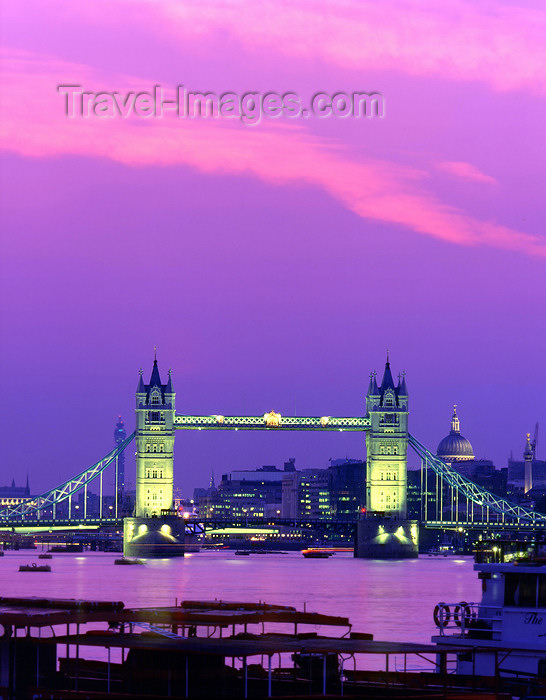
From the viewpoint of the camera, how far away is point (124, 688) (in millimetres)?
29016

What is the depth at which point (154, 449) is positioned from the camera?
171 metres

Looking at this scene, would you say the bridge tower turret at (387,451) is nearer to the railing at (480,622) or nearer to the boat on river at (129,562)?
the boat on river at (129,562)

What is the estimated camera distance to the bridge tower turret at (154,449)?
169625mm

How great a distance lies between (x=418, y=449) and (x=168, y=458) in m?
32.1

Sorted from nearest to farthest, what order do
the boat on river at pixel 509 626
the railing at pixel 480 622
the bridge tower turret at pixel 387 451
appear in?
the boat on river at pixel 509 626
the railing at pixel 480 622
the bridge tower turret at pixel 387 451

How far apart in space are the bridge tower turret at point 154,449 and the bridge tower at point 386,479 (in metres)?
20.2

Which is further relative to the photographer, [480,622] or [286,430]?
[286,430]

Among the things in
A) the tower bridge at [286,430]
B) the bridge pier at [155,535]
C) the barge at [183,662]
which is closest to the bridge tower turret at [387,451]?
the tower bridge at [286,430]

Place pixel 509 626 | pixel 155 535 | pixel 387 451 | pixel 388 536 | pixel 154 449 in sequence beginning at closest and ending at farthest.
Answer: pixel 509 626 < pixel 155 535 < pixel 388 536 < pixel 154 449 < pixel 387 451

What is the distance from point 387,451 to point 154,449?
79.0 feet

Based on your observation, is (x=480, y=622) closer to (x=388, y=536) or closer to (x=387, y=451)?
(x=388, y=536)

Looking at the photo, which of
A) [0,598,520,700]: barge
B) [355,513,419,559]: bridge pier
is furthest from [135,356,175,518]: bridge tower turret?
[0,598,520,700]: barge

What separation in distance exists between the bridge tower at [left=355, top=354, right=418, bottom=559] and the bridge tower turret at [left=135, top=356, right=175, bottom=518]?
66.2 feet

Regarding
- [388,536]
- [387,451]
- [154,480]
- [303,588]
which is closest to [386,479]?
[387,451]
